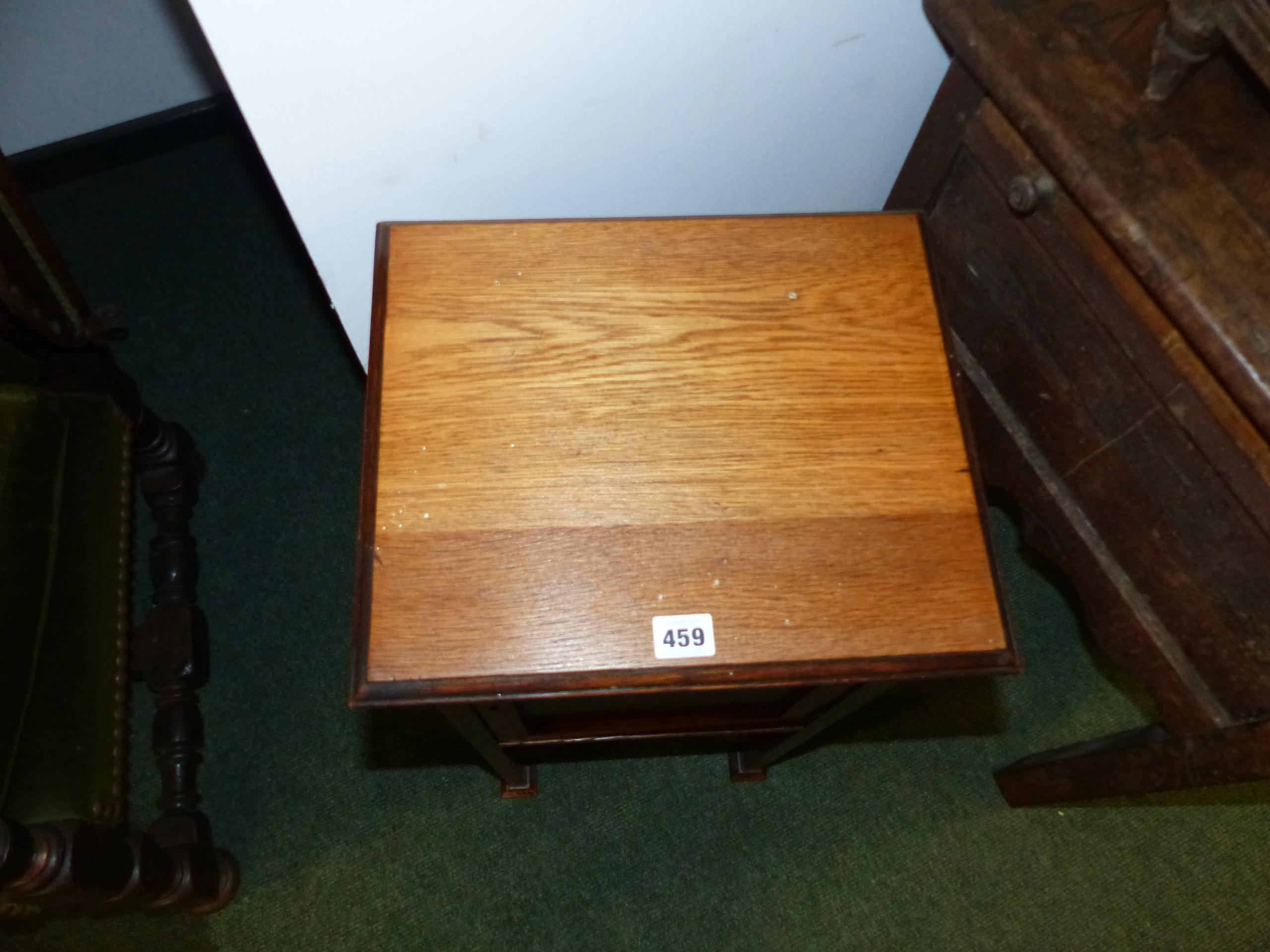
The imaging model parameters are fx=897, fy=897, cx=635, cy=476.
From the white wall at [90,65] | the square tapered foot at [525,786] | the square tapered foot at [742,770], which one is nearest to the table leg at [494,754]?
the square tapered foot at [525,786]

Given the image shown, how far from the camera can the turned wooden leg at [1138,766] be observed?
0.81 m

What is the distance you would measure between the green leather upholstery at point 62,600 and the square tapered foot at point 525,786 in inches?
18.2

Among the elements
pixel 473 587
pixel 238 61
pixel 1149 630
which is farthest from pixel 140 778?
pixel 1149 630

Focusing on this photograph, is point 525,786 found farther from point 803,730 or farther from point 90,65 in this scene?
point 90,65

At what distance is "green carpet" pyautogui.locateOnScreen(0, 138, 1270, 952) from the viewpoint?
46.1 inches

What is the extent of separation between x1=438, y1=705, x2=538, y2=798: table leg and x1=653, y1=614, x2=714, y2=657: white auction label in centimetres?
19

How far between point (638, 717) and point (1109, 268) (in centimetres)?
65

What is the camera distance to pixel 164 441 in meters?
1.25

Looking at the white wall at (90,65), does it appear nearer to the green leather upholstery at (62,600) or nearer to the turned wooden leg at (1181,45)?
the green leather upholstery at (62,600)

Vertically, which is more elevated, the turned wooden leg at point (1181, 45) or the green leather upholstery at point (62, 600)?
the turned wooden leg at point (1181, 45)

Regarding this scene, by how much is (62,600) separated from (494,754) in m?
0.50

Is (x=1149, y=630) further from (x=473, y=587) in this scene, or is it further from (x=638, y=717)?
(x=473, y=587)

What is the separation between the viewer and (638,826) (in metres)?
1.22

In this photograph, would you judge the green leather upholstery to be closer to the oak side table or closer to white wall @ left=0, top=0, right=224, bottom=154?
the oak side table
